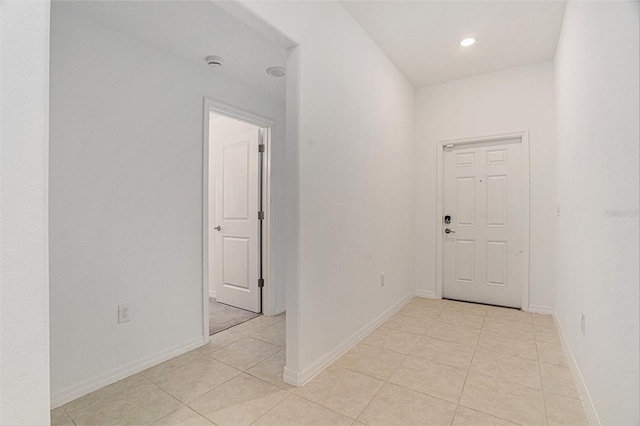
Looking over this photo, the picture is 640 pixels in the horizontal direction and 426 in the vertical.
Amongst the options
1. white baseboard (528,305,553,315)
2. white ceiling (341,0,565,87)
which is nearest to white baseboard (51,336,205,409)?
white ceiling (341,0,565,87)

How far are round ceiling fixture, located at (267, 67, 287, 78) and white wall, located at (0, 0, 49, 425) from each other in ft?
7.10

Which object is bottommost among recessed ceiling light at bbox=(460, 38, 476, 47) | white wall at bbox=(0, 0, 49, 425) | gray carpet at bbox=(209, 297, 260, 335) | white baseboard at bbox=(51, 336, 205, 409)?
gray carpet at bbox=(209, 297, 260, 335)

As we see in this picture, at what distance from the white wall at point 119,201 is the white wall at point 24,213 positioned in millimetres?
1214

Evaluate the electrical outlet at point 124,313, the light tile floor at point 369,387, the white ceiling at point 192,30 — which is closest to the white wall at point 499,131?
the light tile floor at point 369,387

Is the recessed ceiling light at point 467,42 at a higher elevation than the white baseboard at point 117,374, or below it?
higher

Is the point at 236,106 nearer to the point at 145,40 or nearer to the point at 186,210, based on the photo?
the point at 145,40

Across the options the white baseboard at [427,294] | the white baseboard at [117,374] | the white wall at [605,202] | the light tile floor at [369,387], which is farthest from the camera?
the white baseboard at [427,294]

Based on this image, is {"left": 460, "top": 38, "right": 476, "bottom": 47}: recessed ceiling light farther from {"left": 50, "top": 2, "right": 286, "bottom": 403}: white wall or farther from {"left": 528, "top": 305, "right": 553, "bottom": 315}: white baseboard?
{"left": 528, "top": 305, "right": 553, "bottom": 315}: white baseboard

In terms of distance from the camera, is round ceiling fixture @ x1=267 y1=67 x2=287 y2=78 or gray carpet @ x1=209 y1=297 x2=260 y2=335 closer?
round ceiling fixture @ x1=267 y1=67 x2=287 y2=78

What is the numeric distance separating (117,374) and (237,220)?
77.5 inches

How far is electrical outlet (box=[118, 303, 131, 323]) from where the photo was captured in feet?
7.27

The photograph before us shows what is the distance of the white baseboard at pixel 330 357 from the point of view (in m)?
2.05

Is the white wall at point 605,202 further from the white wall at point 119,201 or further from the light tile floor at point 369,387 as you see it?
the white wall at point 119,201

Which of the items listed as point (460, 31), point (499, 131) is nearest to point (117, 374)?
point (460, 31)
